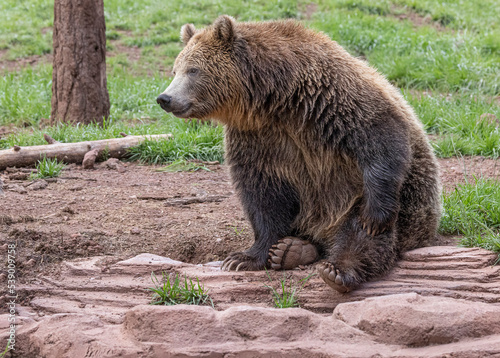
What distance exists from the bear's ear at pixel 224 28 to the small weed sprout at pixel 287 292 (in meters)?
1.61

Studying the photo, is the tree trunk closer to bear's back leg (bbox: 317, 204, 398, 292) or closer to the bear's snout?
the bear's snout

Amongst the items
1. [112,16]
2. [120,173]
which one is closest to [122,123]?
[120,173]

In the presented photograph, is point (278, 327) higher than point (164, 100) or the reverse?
the reverse

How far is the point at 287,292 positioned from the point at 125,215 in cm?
189

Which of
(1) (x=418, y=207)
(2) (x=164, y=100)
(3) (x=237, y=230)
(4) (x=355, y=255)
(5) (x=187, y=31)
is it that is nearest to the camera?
(4) (x=355, y=255)

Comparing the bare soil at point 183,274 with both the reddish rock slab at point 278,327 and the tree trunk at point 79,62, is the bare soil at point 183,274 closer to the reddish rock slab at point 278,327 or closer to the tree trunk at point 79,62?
the reddish rock slab at point 278,327

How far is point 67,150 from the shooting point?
616cm

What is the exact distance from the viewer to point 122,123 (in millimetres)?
7289

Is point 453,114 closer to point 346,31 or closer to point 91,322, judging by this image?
point 346,31

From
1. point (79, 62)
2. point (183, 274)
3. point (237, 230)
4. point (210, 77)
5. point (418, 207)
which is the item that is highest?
point (210, 77)

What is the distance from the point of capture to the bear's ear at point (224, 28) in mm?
3977

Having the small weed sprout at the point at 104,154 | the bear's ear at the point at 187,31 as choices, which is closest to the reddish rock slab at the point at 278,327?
the bear's ear at the point at 187,31

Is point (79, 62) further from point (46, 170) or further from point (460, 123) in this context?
point (460, 123)

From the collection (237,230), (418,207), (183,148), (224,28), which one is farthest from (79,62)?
(418,207)
